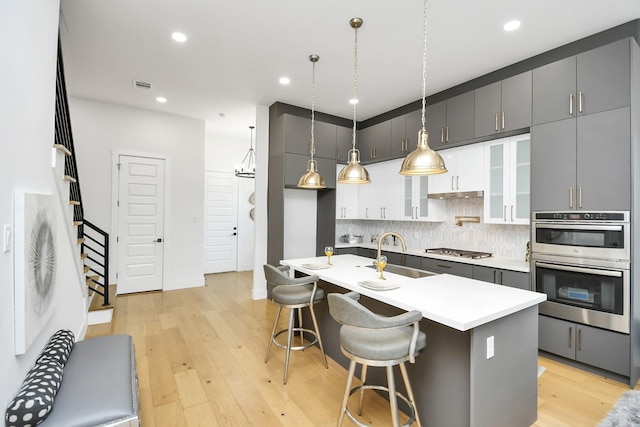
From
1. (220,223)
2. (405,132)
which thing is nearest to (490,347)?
(405,132)

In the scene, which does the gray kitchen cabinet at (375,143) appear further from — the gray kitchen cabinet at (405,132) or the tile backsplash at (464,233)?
the tile backsplash at (464,233)

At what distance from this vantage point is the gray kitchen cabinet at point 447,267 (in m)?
3.55

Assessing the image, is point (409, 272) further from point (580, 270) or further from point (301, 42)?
point (301, 42)

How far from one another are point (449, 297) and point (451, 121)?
9.14 ft

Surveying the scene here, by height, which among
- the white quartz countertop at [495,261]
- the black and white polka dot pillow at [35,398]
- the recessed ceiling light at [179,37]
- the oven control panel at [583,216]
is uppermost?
the recessed ceiling light at [179,37]

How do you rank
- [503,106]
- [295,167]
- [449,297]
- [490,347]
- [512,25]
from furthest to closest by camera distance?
[295,167], [503,106], [512,25], [449,297], [490,347]

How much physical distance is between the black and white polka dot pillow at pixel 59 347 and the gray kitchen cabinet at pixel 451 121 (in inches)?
166

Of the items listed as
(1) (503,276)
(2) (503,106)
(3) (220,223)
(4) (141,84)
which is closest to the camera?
(1) (503,276)

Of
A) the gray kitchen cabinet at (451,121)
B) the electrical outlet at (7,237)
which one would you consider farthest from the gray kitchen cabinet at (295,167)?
the electrical outlet at (7,237)

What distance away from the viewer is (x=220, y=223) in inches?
272

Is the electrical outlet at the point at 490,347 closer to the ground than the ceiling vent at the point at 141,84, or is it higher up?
closer to the ground

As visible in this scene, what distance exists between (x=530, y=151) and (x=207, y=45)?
3446 mm

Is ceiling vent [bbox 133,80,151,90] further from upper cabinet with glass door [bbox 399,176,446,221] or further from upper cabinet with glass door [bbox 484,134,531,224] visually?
upper cabinet with glass door [bbox 484,134,531,224]

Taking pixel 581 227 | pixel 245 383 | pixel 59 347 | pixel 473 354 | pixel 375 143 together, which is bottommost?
pixel 245 383
